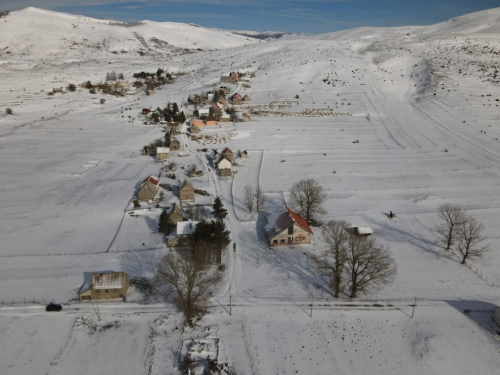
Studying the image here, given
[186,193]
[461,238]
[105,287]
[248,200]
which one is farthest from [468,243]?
[105,287]

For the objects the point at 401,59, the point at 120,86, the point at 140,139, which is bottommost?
the point at 140,139

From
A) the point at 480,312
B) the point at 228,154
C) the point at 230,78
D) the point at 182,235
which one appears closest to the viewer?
the point at 480,312

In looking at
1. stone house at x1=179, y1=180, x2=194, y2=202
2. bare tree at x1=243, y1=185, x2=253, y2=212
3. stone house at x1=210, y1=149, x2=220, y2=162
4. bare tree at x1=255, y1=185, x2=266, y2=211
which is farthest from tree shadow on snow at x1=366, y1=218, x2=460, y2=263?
stone house at x1=210, y1=149, x2=220, y2=162

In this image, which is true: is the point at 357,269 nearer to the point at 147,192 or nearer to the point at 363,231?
the point at 363,231

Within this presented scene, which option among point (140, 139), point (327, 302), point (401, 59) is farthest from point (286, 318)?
point (401, 59)

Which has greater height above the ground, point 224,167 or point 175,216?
point 224,167

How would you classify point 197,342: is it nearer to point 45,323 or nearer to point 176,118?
point 45,323
